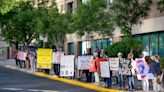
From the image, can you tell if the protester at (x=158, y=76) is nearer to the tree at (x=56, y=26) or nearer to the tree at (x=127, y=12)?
the tree at (x=127, y=12)

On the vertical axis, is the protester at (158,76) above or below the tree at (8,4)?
below

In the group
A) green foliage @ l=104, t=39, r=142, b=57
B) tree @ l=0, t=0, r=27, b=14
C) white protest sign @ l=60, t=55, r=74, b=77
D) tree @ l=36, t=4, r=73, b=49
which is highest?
tree @ l=0, t=0, r=27, b=14

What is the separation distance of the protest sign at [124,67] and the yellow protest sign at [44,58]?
10.2 m

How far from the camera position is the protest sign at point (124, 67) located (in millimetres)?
20745

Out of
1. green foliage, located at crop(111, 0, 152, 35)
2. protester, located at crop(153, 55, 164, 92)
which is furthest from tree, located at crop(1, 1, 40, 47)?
protester, located at crop(153, 55, 164, 92)

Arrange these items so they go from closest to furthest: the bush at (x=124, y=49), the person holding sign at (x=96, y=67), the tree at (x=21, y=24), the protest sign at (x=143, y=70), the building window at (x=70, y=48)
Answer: the protest sign at (x=143, y=70), the person holding sign at (x=96, y=67), the bush at (x=124, y=49), the tree at (x=21, y=24), the building window at (x=70, y=48)

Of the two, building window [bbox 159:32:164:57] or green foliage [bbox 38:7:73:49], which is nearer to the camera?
building window [bbox 159:32:164:57]

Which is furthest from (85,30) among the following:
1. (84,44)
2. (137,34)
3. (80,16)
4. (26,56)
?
(84,44)

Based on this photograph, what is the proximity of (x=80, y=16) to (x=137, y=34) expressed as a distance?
344 inches

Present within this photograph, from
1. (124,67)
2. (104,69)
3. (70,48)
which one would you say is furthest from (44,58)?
(70,48)

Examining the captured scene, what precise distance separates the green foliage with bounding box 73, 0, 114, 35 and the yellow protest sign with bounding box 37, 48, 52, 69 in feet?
13.1

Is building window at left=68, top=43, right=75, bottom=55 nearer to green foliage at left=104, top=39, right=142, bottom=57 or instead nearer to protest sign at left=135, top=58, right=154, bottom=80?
green foliage at left=104, top=39, right=142, bottom=57

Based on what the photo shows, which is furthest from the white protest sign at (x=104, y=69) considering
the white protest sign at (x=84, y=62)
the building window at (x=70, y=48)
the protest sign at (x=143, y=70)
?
the building window at (x=70, y=48)

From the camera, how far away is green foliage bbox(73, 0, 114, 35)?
2662cm
